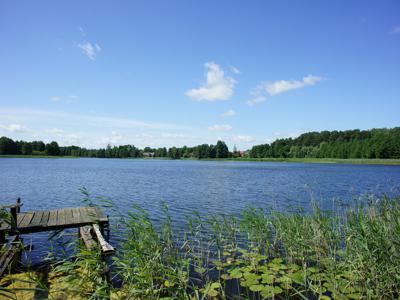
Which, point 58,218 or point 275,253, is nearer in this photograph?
point 275,253

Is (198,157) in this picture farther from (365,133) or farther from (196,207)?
(196,207)

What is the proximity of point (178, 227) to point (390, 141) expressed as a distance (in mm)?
105227

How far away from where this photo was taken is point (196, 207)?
1627 centimetres

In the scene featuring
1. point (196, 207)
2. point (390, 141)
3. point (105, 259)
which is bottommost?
point (196, 207)

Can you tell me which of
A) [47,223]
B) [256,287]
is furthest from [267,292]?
[47,223]

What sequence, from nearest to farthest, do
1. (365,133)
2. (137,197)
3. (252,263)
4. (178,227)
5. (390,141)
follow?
(252,263)
(178,227)
(137,197)
(390,141)
(365,133)

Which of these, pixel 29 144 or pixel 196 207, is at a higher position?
pixel 29 144

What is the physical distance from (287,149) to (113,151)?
4524 inches

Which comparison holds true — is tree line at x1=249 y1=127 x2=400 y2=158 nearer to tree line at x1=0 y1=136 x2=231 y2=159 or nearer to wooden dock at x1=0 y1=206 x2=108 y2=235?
tree line at x1=0 y1=136 x2=231 y2=159

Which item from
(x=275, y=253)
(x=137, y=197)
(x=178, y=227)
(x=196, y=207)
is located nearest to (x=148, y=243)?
(x=275, y=253)

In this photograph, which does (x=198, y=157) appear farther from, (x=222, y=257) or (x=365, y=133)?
(x=222, y=257)

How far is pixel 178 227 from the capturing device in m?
11.6

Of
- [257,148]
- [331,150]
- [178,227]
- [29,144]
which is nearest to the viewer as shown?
[178,227]

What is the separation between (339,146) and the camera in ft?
351
